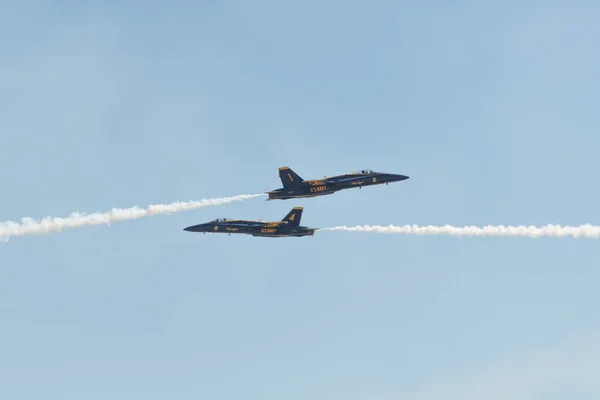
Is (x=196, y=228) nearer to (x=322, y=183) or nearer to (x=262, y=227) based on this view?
(x=262, y=227)

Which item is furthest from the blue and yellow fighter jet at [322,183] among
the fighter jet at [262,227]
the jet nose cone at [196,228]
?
the jet nose cone at [196,228]

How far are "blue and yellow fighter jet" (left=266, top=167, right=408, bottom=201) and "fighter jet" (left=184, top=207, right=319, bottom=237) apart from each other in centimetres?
656

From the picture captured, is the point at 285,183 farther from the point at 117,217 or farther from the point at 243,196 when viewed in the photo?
the point at 117,217

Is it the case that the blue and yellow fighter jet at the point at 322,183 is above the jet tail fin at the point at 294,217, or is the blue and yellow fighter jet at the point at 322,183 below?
above

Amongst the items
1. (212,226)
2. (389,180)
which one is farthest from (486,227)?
(212,226)

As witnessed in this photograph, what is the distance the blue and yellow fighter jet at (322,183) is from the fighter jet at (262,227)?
656 centimetres

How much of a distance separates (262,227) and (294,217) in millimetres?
4930

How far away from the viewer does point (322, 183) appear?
130750 millimetres

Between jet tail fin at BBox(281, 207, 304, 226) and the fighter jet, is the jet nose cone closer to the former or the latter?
the fighter jet

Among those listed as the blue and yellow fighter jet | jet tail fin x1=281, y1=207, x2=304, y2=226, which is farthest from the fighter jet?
the blue and yellow fighter jet

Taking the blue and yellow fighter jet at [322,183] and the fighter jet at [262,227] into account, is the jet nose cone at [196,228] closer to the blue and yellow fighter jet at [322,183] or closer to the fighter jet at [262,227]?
the fighter jet at [262,227]

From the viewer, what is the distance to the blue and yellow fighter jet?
129375 millimetres

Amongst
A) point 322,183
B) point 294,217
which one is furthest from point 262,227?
point 322,183

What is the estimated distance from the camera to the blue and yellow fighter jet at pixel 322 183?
129375mm
